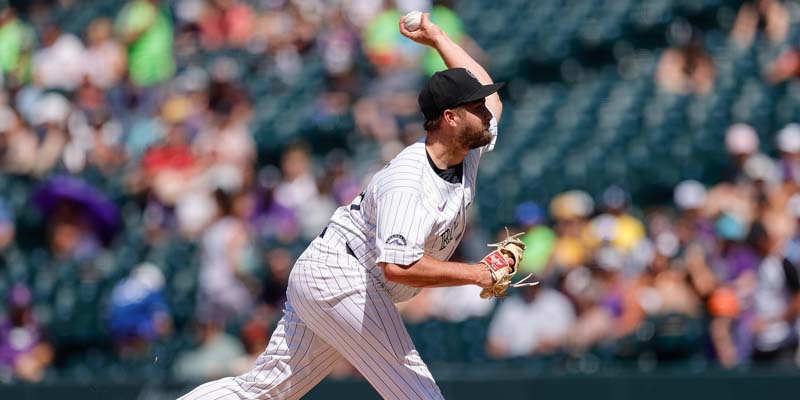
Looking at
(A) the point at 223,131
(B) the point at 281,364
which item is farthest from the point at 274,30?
(B) the point at 281,364

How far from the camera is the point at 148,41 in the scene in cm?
1352

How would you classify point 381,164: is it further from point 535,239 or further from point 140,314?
point 140,314

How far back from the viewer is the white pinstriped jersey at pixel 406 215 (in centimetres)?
500

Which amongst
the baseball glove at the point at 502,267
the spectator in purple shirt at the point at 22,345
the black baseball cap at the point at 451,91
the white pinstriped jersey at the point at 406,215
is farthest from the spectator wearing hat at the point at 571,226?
the spectator in purple shirt at the point at 22,345

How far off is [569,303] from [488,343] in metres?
0.66

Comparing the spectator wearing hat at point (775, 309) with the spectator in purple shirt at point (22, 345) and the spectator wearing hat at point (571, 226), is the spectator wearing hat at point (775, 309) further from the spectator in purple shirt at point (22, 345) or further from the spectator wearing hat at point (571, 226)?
the spectator in purple shirt at point (22, 345)

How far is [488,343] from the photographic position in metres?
8.92

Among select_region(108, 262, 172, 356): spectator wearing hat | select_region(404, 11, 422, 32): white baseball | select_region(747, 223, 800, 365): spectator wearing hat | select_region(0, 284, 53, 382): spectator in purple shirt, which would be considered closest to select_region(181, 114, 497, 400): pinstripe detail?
select_region(404, 11, 422, 32): white baseball

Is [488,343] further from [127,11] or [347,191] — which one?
[127,11]

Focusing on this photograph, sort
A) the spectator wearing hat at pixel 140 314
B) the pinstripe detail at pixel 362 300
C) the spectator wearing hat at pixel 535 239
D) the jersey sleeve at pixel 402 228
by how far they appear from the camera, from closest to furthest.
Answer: the jersey sleeve at pixel 402 228 < the pinstripe detail at pixel 362 300 < the spectator wearing hat at pixel 535 239 < the spectator wearing hat at pixel 140 314

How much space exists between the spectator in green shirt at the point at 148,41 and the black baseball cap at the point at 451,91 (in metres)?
8.34

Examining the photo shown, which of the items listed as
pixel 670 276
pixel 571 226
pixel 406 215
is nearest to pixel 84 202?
pixel 571 226

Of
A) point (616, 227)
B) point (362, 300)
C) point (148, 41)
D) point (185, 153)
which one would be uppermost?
point (148, 41)

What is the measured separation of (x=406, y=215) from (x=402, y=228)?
0.05 meters
